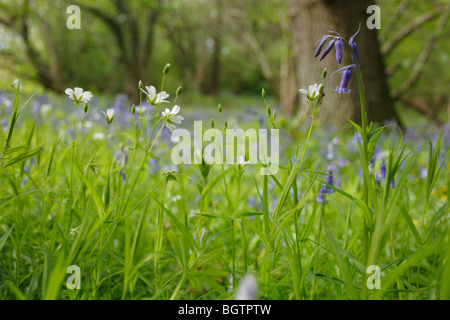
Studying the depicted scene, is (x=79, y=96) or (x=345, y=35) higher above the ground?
(x=345, y=35)

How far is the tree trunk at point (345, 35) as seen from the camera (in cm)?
299

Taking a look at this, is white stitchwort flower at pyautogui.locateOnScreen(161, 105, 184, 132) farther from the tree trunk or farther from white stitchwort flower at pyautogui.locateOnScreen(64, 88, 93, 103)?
the tree trunk

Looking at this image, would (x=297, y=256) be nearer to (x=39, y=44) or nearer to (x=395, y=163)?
(x=395, y=163)

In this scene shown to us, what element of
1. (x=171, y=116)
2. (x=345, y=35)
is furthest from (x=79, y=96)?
(x=345, y=35)

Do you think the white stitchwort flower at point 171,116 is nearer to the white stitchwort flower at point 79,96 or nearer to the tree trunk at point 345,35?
the white stitchwort flower at point 79,96

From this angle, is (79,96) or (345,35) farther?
(345,35)

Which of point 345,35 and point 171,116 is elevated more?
point 345,35

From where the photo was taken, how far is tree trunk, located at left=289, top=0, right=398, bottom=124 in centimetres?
299

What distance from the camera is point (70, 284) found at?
33.4 inches

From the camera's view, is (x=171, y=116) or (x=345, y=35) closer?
(x=171, y=116)

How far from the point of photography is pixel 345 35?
2.74 metres

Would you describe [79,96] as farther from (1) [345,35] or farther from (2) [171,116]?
(1) [345,35]
